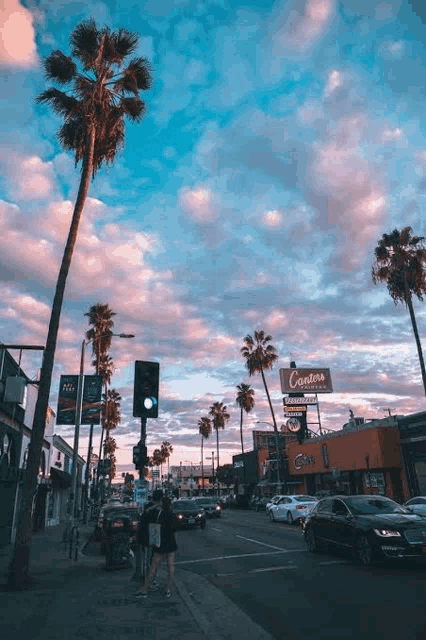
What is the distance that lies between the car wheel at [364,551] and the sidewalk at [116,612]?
3508mm

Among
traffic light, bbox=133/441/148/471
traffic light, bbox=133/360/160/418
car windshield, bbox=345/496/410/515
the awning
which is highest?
traffic light, bbox=133/360/160/418

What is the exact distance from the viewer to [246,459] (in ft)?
227

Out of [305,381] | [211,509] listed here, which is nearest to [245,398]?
[305,381]

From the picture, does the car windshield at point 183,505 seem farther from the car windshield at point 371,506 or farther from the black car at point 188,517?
the car windshield at point 371,506

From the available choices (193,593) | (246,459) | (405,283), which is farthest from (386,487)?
(246,459)

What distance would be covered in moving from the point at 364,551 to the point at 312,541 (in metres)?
3.19

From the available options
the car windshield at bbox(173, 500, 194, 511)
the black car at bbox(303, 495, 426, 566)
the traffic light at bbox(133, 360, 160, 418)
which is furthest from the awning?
the traffic light at bbox(133, 360, 160, 418)

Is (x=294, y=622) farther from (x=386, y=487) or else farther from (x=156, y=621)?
(x=386, y=487)

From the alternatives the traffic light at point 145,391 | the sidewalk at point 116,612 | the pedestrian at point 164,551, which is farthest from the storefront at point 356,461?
the pedestrian at point 164,551

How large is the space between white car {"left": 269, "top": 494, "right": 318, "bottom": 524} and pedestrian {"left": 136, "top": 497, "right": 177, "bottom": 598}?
19720mm

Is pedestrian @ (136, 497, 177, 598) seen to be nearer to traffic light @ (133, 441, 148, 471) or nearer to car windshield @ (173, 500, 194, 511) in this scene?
traffic light @ (133, 441, 148, 471)

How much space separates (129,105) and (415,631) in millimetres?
15541

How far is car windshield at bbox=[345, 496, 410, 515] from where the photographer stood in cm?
1199

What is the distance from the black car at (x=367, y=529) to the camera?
34.0 feet
